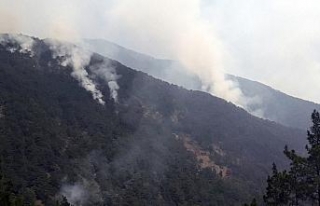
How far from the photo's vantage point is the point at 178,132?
143875 millimetres

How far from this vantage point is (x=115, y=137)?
391ft

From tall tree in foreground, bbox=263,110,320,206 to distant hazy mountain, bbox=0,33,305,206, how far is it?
53.1 m

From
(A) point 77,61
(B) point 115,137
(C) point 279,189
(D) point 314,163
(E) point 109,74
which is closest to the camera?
(D) point 314,163

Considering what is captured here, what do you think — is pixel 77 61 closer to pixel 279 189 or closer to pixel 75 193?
pixel 75 193

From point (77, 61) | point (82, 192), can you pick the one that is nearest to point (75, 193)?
point (82, 192)

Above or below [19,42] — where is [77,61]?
above

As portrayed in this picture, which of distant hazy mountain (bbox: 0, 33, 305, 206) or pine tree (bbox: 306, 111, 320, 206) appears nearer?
pine tree (bbox: 306, 111, 320, 206)

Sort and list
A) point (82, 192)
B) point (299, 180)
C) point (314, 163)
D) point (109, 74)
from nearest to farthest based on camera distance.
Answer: point (314, 163) < point (299, 180) < point (82, 192) < point (109, 74)

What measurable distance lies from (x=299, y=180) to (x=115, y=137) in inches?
3765

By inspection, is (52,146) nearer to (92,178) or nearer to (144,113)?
(92,178)

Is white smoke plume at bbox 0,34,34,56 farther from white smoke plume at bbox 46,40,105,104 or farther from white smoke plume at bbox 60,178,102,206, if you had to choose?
white smoke plume at bbox 60,178,102,206

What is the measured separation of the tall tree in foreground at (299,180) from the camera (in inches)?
968

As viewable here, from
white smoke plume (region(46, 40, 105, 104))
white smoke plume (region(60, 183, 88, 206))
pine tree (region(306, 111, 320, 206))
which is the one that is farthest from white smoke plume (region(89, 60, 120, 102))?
pine tree (region(306, 111, 320, 206))

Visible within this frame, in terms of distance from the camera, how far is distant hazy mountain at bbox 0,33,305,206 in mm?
90562
